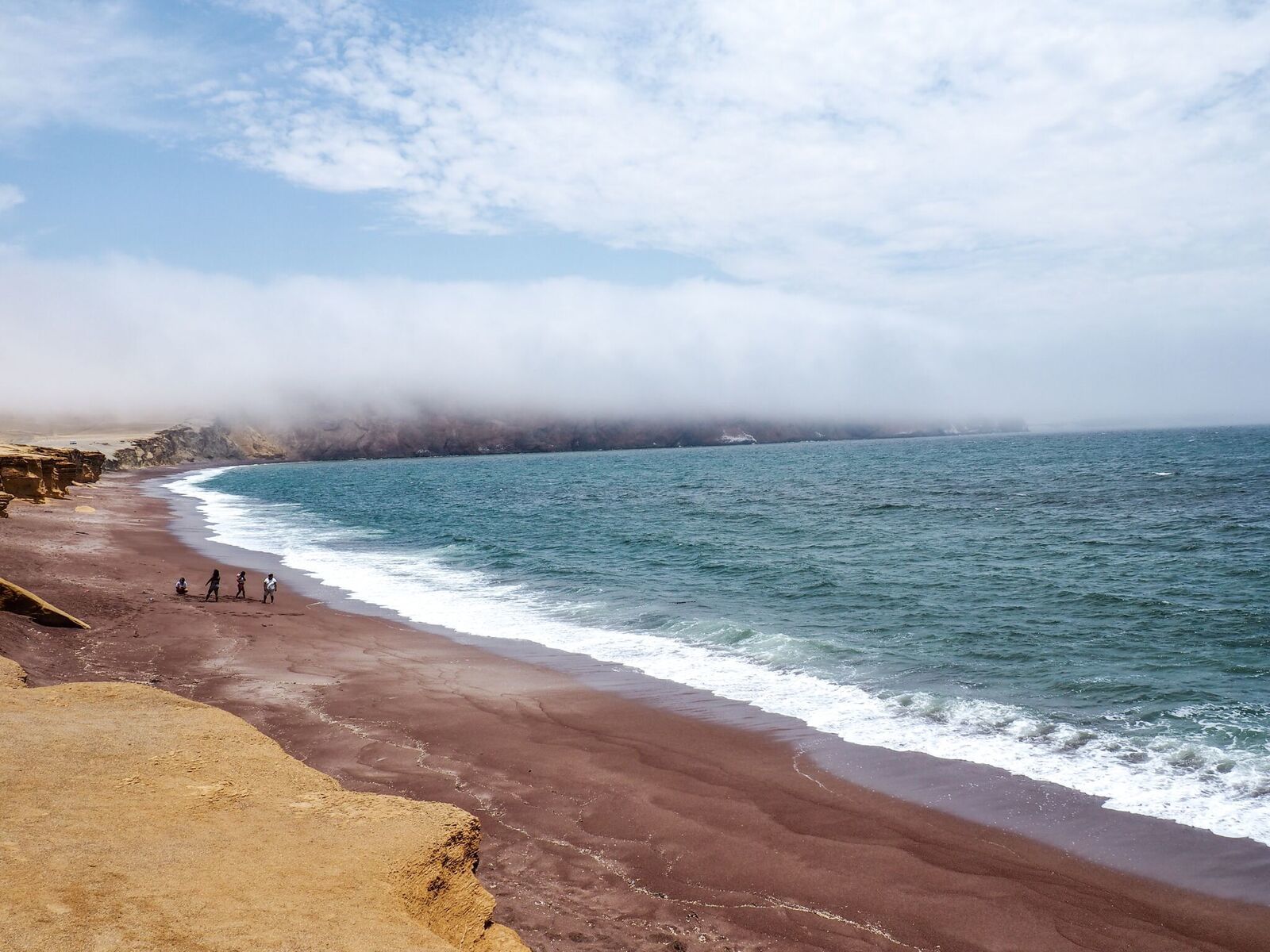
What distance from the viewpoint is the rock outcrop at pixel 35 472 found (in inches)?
1981

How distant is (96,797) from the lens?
6.17 metres

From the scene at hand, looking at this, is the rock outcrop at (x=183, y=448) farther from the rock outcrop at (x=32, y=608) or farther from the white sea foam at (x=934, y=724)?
the rock outcrop at (x=32, y=608)

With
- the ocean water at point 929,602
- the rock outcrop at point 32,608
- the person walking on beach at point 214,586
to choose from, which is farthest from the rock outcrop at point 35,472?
the rock outcrop at point 32,608

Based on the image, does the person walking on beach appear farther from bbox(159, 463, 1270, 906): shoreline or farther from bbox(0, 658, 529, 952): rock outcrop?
bbox(0, 658, 529, 952): rock outcrop

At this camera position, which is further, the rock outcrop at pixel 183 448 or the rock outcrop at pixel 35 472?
the rock outcrop at pixel 183 448

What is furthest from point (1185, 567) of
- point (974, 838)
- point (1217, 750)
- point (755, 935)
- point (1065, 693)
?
point (755, 935)

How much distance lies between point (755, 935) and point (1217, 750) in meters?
9.84

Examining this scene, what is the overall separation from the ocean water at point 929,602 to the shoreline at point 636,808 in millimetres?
2350

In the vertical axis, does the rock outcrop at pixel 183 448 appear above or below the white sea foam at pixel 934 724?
above

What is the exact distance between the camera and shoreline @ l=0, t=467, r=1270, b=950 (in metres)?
8.94

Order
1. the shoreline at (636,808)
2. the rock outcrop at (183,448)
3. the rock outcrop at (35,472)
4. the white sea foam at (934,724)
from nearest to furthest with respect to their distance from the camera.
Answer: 1. the shoreline at (636,808)
2. the white sea foam at (934,724)
3. the rock outcrop at (35,472)
4. the rock outcrop at (183,448)

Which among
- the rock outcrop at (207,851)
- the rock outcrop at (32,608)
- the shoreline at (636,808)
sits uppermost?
the rock outcrop at (207,851)

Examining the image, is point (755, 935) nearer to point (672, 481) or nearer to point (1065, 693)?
point (1065, 693)

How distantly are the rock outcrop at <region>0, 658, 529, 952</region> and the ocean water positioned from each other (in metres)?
10.6
